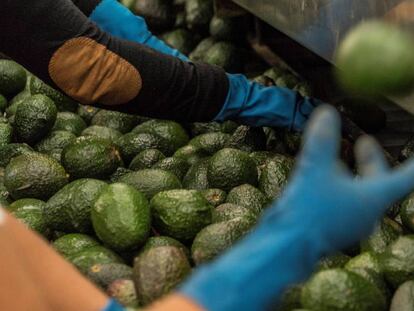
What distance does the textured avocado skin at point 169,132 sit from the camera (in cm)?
362

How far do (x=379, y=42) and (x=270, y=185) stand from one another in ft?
3.19

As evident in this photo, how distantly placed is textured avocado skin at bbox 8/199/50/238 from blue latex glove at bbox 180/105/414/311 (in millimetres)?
1455

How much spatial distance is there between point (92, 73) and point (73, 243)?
794mm

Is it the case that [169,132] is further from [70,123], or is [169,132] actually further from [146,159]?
[70,123]

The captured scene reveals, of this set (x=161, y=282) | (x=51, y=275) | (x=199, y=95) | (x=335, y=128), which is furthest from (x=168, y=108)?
(x=335, y=128)

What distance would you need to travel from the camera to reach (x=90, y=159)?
3.18 meters

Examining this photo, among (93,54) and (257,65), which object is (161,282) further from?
(257,65)

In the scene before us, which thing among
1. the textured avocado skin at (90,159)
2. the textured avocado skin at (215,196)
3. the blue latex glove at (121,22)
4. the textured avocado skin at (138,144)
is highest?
the blue latex glove at (121,22)

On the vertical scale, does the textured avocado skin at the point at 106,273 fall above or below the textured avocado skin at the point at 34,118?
above

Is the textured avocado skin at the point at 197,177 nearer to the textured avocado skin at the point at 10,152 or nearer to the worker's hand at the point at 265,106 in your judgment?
the worker's hand at the point at 265,106

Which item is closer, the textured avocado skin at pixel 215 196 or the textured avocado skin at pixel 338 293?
the textured avocado skin at pixel 338 293

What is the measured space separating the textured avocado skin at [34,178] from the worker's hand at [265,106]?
0.77m

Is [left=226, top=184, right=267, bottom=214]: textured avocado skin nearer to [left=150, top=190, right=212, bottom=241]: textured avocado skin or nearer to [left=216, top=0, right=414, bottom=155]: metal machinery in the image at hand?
[left=150, top=190, right=212, bottom=241]: textured avocado skin

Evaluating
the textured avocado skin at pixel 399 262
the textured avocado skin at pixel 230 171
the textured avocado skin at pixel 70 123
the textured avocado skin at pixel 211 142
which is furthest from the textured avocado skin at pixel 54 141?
the textured avocado skin at pixel 399 262
